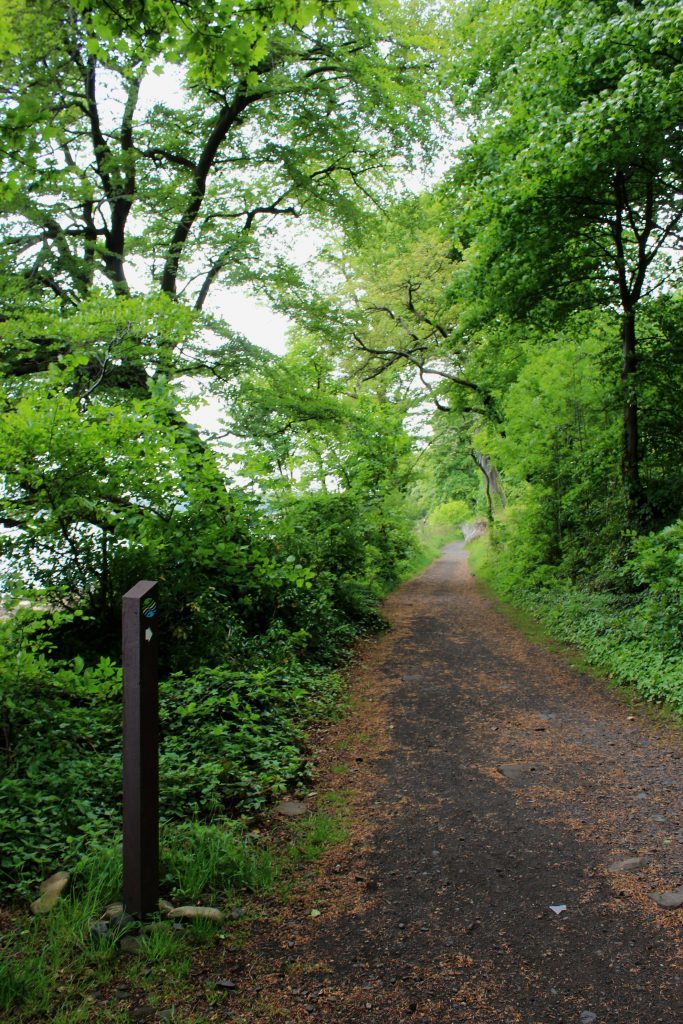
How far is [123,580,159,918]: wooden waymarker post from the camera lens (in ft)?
10.2

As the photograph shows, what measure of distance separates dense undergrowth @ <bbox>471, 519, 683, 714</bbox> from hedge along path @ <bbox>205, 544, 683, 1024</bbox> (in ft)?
1.75

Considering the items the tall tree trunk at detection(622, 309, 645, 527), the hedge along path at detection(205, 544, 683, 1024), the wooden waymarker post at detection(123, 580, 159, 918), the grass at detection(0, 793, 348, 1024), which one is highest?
the tall tree trunk at detection(622, 309, 645, 527)

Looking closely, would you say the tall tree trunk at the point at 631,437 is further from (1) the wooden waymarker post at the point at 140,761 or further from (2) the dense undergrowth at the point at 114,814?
(1) the wooden waymarker post at the point at 140,761

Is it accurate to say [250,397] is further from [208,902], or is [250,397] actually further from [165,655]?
[208,902]

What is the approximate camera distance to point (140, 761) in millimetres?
3150

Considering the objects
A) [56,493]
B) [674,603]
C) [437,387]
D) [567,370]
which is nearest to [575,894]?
[674,603]

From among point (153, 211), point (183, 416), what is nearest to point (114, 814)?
point (183, 416)

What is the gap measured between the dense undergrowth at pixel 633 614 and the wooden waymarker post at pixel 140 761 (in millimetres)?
4977

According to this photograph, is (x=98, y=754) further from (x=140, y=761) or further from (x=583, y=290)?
(x=583, y=290)

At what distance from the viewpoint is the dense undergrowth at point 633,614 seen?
675 centimetres

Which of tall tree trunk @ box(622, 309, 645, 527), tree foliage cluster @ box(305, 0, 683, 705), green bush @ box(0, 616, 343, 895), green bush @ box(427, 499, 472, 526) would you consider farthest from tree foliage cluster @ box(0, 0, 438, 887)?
green bush @ box(427, 499, 472, 526)

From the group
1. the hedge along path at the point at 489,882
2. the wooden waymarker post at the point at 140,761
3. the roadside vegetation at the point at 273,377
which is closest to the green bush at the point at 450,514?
the roadside vegetation at the point at 273,377

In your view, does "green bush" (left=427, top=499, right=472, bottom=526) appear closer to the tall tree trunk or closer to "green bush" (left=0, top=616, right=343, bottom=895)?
the tall tree trunk

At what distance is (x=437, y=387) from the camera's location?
20156 mm
